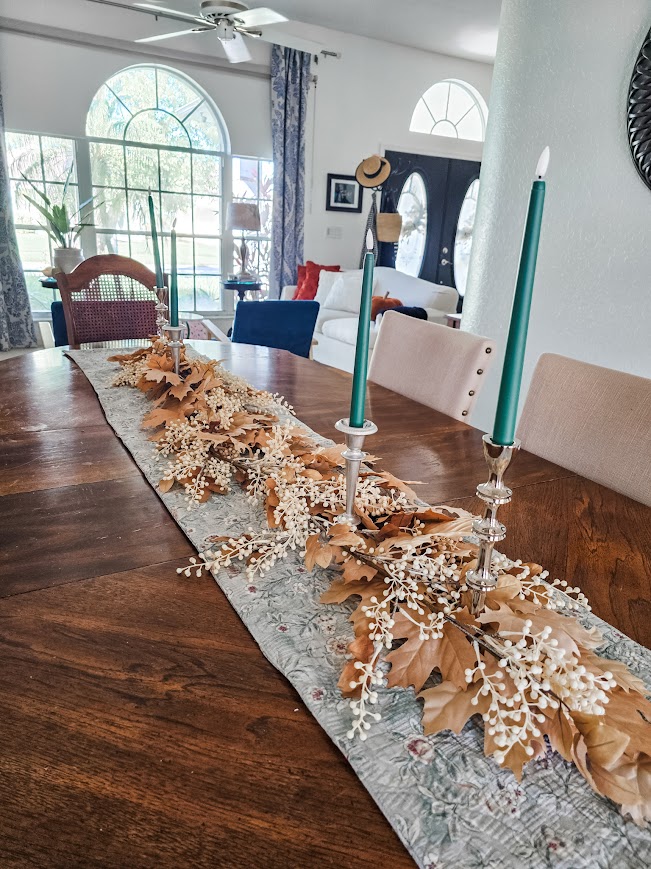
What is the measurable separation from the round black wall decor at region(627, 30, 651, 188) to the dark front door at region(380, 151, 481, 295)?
4.40 meters

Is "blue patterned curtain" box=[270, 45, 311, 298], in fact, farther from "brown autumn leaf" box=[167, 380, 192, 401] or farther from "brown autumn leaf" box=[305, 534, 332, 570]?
"brown autumn leaf" box=[305, 534, 332, 570]

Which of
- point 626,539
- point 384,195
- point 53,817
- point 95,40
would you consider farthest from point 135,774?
point 384,195

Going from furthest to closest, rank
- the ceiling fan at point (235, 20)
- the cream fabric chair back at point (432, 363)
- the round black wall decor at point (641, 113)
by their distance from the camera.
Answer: the ceiling fan at point (235, 20) < the round black wall decor at point (641, 113) < the cream fabric chair back at point (432, 363)

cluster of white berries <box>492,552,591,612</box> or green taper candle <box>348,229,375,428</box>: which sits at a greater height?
green taper candle <box>348,229,375,428</box>

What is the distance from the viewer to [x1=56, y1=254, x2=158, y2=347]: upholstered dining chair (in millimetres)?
2168

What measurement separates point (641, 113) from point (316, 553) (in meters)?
1.98

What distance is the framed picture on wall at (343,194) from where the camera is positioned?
588 cm

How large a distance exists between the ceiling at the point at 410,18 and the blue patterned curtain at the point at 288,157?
381 millimetres

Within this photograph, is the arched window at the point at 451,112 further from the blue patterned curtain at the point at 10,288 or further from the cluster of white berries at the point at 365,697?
the cluster of white berries at the point at 365,697

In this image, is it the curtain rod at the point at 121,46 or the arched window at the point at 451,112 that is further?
the arched window at the point at 451,112

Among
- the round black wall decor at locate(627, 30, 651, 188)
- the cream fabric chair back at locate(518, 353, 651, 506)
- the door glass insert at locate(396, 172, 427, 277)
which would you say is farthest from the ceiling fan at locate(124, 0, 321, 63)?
the cream fabric chair back at locate(518, 353, 651, 506)

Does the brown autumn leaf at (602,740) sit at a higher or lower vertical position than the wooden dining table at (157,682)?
higher

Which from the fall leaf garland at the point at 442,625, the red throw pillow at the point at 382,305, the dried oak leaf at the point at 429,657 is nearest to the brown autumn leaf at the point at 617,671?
the fall leaf garland at the point at 442,625

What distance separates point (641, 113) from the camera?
188 centimetres
